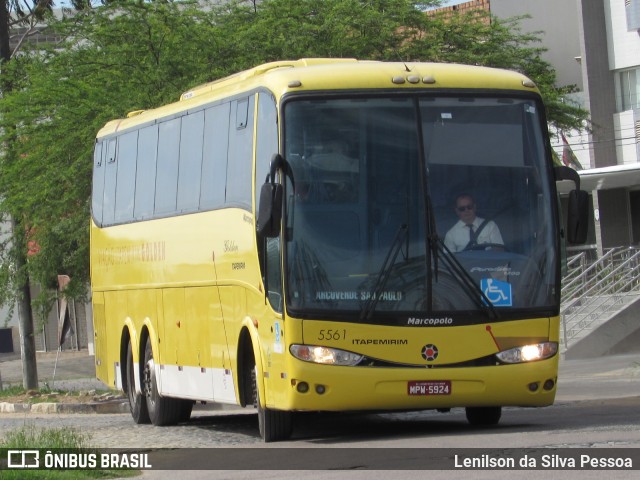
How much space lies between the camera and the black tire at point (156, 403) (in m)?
18.8

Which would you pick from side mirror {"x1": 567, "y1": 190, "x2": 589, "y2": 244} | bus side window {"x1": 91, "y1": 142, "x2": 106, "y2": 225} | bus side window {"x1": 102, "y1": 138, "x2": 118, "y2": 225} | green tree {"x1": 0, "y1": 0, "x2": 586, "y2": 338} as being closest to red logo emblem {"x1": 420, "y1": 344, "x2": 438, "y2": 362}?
side mirror {"x1": 567, "y1": 190, "x2": 589, "y2": 244}

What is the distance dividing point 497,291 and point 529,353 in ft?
2.25

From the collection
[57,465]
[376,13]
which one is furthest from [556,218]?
[376,13]

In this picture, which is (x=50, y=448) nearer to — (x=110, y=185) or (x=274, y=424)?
(x=274, y=424)

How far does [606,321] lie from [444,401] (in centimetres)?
1584

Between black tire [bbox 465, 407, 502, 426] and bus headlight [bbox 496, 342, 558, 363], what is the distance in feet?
4.93

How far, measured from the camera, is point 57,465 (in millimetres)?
12305

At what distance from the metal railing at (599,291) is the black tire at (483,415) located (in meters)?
13.0

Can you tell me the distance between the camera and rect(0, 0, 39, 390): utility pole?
29.5 meters

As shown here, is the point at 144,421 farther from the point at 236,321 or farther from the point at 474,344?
the point at 474,344

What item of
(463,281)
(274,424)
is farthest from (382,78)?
(274,424)

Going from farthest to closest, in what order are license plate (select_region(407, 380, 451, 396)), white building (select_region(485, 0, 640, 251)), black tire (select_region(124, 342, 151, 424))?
white building (select_region(485, 0, 640, 251)) → black tire (select_region(124, 342, 151, 424)) → license plate (select_region(407, 380, 451, 396))

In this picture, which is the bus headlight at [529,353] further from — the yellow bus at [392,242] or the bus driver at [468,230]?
the bus driver at [468,230]

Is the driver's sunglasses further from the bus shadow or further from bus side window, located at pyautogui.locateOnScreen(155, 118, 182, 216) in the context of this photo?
bus side window, located at pyautogui.locateOnScreen(155, 118, 182, 216)
